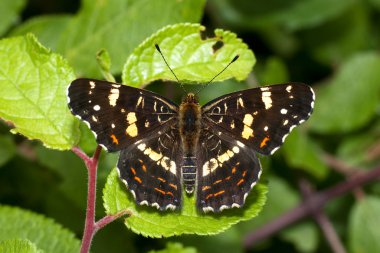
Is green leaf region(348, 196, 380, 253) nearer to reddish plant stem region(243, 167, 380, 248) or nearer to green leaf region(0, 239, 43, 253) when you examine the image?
reddish plant stem region(243, 167, 380, 248)

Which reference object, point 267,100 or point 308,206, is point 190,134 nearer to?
point 267,100

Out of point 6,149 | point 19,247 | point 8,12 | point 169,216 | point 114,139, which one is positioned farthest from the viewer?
point 8,12

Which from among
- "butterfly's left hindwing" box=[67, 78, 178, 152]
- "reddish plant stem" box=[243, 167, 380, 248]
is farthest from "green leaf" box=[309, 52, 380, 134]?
"butterfly's left hindwing" box=[67, 78, 178, 152]

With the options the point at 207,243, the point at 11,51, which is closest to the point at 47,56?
the point at 11,51

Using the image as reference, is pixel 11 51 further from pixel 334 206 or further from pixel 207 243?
pixel 334 206

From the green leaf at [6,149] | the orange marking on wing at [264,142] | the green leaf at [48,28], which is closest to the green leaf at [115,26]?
the green leaf at [48,28]

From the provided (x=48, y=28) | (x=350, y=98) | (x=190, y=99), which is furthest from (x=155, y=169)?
(x=350, y=98)
